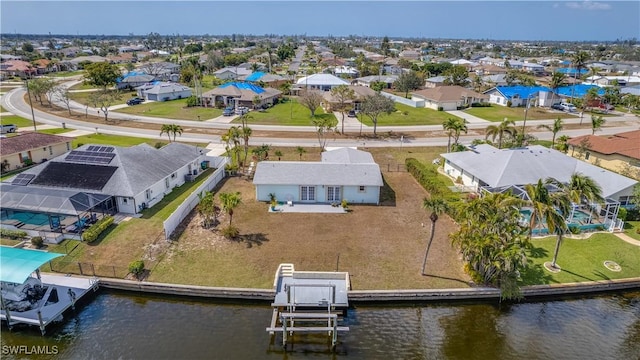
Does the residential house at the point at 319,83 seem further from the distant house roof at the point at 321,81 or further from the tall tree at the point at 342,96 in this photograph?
the tall tree at the point at 342,96

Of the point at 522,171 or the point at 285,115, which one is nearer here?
the point at 522,171

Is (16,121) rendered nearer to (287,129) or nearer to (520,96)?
(287,129)

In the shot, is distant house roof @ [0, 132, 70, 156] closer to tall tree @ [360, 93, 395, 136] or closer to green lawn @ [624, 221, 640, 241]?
tall tree @ [360, 93, 395, 136]

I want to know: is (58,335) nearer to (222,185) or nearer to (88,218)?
(88,218)

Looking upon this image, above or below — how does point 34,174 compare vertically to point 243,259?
above

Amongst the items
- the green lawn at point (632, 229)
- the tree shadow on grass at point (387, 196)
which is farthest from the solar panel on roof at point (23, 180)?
the green lawn at point (632, 229)

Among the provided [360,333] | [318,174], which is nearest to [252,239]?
[318,174]

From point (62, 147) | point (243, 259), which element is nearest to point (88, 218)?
point (243, 259)
